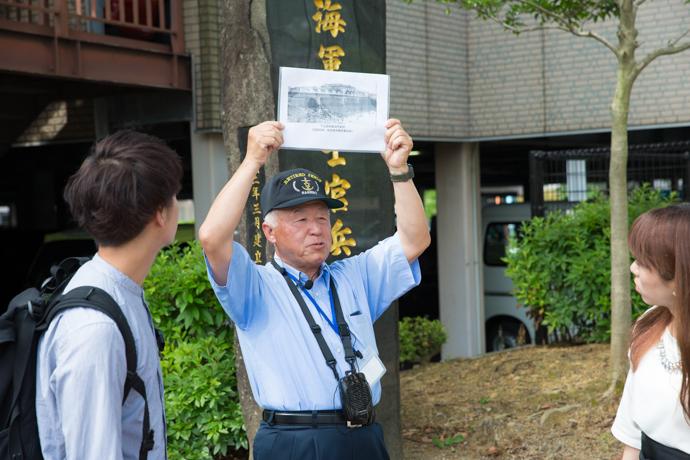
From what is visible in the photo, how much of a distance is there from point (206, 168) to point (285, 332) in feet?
24.5

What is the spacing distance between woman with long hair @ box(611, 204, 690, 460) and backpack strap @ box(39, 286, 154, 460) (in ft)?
4.60

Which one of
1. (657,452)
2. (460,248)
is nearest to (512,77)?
(460,248)

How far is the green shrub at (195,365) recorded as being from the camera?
5.00 metres

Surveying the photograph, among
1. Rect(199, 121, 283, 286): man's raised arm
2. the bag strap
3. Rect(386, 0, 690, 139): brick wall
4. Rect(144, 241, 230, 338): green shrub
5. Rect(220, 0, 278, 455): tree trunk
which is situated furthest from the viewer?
Rect(386, 0, 690, 139): brick wall

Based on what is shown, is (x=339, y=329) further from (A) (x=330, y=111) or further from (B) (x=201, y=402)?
(B) (x=201, y=402)

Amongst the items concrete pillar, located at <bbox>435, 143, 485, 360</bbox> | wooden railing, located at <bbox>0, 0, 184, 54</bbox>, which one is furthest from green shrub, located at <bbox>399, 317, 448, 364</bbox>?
wooden railing, located at <bbox>0, 0, 184, 54</bbox>

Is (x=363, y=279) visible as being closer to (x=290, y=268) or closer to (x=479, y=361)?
(x=290, y=268)

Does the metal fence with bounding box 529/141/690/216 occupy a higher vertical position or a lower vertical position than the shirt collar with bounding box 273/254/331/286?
higher

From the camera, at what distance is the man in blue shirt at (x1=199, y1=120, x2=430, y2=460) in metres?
2.75

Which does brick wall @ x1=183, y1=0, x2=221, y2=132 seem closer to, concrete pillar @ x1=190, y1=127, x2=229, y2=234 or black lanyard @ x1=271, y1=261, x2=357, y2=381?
concrete pillar @ x1=190, y1=127, x2=229, y2=234

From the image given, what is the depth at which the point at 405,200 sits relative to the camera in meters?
3.05

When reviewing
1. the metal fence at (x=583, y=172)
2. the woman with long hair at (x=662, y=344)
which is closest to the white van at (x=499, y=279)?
the metal fence at (x=583, y=172)

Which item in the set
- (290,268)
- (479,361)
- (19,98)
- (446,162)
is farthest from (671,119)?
(290,268)

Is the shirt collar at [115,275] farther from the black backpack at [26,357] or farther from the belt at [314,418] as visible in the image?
the belt at [314,418]
